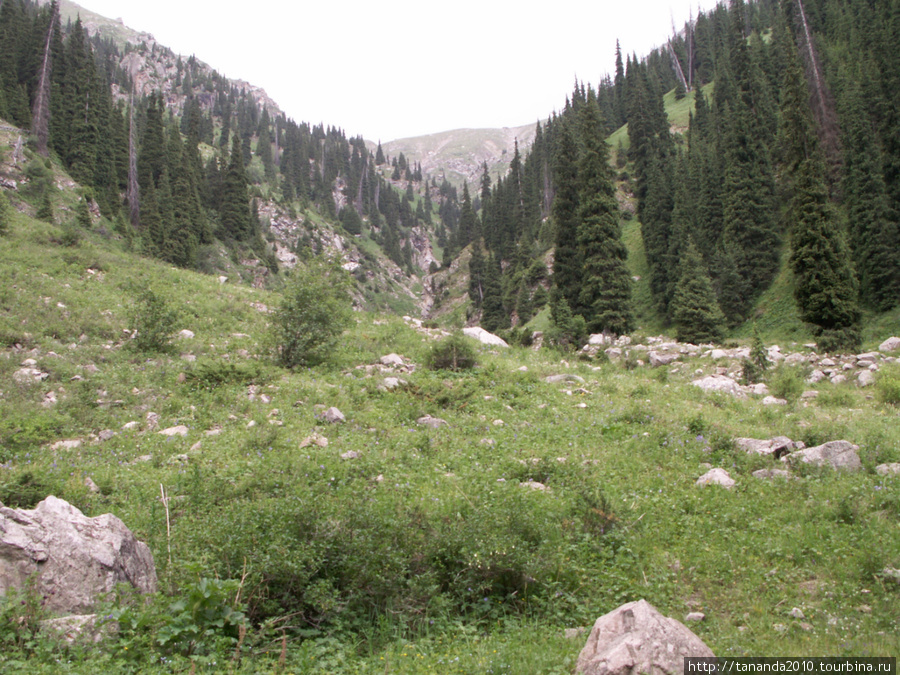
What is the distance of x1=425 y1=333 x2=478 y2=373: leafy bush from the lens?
15344 mm

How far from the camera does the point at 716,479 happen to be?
7668 millimetres

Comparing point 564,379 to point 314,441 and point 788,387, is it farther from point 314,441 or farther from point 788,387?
point 314,441

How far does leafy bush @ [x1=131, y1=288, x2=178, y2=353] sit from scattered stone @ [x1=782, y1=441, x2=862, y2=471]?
15208 mm

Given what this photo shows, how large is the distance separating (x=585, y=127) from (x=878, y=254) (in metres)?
17.7

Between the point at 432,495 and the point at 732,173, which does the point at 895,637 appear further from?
the point at 732,173

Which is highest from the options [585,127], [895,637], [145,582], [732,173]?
[585,127]

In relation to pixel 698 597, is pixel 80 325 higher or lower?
higher

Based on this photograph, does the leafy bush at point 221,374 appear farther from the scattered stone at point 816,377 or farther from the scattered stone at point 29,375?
the scattered stone at point 816,377

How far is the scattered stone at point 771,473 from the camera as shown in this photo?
7.58m

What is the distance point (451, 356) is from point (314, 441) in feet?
22.4

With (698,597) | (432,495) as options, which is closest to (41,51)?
(432,495)

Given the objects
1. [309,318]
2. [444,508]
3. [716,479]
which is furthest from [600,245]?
[444,508]

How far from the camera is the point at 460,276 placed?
9288 centimetres

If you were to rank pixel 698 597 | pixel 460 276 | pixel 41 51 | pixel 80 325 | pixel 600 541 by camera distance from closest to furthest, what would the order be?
pixel 698 597
pixel 600 541
pixel 80 325
pixel 41 51
pixel 460 276
